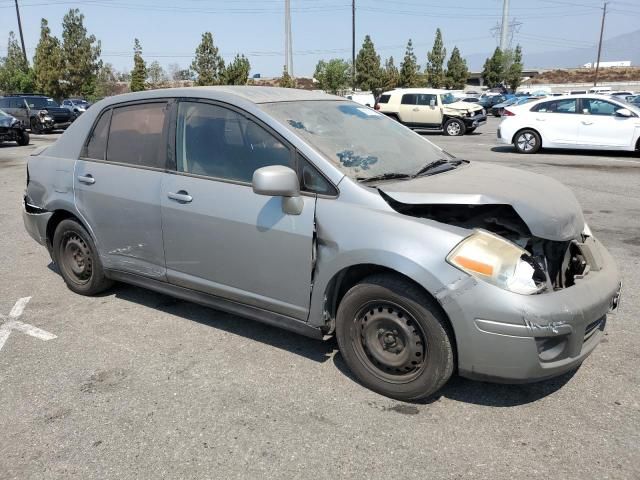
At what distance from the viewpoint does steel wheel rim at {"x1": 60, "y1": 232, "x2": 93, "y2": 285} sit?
4604 millimetres

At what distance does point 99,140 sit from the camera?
4.39 m

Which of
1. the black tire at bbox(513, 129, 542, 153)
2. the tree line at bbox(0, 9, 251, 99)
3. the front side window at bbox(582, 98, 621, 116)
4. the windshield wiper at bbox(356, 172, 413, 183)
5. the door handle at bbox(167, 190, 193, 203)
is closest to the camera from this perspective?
the windshield wiper at bbox(356, 172, 413, 183)

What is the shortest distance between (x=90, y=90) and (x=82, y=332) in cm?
4528

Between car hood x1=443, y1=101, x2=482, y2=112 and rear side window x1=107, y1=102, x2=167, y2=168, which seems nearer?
rear side window x1=107, y1=102, x2=167, y2=168

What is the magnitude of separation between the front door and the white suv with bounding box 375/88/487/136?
19353 mm

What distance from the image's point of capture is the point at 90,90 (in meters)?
44.2

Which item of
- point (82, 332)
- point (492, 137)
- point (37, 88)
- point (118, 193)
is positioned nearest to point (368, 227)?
point (118, 193)

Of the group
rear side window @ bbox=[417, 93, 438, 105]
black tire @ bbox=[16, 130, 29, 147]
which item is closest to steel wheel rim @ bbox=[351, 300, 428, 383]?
black tire @ bbox=[16, 130, 29, 147]

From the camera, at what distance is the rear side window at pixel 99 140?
4.35 metres

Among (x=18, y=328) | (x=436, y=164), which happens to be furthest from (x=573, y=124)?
(x=18, y=328)

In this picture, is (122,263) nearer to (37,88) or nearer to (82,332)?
(82,332)

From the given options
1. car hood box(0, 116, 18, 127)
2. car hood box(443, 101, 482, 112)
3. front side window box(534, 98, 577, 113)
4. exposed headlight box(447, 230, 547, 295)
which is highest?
front side window box(534, 98, 577, 113)

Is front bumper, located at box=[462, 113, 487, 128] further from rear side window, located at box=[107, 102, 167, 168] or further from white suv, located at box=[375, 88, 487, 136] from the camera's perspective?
rear side window, located at box=[107, 102, 167, 168]

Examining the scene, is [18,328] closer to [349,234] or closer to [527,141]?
[349,234]
